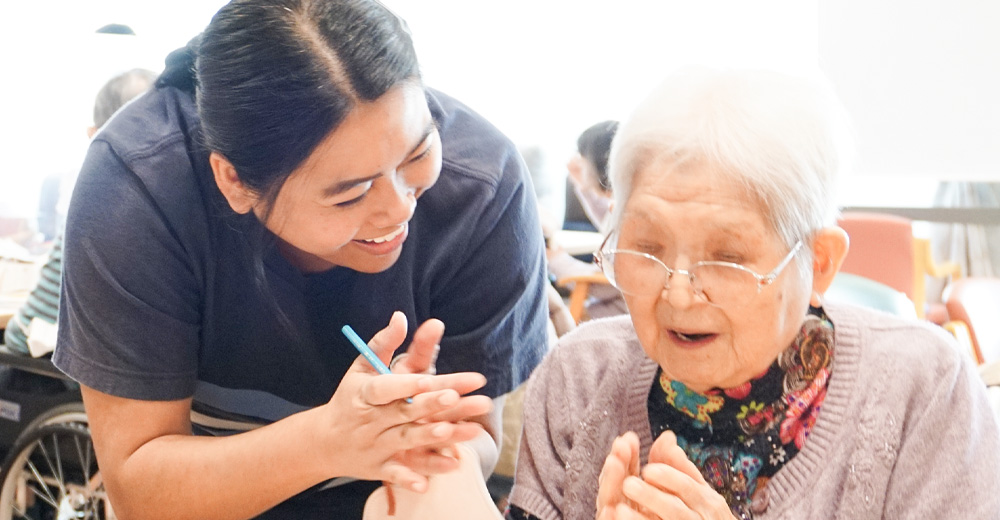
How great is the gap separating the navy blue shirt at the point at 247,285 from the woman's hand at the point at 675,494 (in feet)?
1.51

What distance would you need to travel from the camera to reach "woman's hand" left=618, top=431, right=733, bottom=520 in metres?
0.92

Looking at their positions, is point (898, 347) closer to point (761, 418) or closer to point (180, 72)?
point (761, 418)

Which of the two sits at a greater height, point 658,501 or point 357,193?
point 357,193

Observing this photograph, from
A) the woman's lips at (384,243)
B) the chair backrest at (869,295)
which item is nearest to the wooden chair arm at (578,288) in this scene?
the chair backrest at (869,295)

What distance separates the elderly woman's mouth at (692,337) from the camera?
1062 millimetres

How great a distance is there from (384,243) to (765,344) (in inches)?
21.7

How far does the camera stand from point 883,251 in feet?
9.53

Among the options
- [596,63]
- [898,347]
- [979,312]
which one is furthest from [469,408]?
[596,63]

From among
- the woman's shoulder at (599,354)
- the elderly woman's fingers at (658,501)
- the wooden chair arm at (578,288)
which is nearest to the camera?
the elderly woman's fingers at (658,501)

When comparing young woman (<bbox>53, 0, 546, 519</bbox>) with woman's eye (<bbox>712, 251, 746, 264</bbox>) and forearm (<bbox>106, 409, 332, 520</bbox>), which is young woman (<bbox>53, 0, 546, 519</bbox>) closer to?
forearm (<bbox>106, 409, 332, 520</bbox>)

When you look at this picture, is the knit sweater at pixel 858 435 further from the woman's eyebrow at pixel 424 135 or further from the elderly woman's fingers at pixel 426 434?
the woman's eyebrow at pixel 424 135

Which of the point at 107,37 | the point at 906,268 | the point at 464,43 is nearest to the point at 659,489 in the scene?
the point at 906,268

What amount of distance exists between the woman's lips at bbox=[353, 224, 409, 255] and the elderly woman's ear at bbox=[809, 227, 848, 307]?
0.57 meters

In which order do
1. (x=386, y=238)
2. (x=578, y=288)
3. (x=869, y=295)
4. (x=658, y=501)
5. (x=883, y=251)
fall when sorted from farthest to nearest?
(x=578, y=288) < (x=883, y=251) < (x=869, y=295) < (x=386, y=238) < (x=658, y=501)
